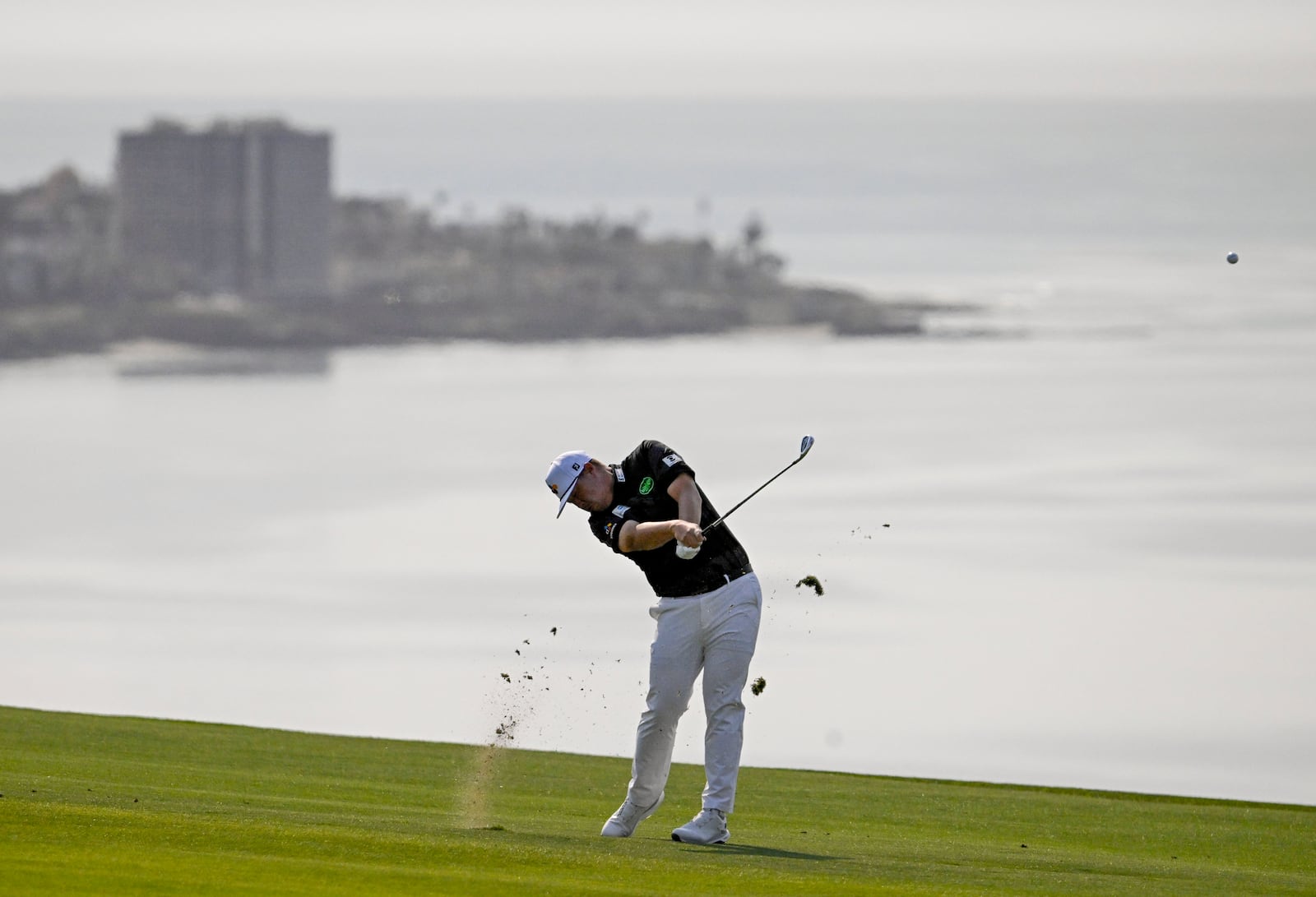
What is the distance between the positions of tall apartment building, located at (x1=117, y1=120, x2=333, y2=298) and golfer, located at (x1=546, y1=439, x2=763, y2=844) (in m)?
182

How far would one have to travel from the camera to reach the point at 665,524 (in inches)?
394

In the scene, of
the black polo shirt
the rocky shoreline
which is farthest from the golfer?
the rocky shoreline

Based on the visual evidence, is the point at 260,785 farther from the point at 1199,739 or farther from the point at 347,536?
the point at 347,536

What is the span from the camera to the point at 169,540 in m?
Answer: 51.4

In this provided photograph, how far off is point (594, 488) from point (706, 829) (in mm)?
1671

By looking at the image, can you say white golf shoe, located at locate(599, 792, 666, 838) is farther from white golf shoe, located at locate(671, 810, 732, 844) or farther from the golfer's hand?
the golfer's hand

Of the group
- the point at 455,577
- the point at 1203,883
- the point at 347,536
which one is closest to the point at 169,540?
the point at 347,536

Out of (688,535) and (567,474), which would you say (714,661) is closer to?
(688,535)

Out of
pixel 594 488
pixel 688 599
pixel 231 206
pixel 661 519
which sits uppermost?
pixel 594 488

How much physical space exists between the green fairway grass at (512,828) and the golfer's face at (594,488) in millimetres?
1565

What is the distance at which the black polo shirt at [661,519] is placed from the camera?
10.3m

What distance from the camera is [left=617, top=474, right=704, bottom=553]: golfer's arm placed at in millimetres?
10062

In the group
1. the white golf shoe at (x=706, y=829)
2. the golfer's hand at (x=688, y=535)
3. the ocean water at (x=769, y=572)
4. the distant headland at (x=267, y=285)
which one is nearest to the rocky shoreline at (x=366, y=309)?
the distant headland at (x=267, y=285)

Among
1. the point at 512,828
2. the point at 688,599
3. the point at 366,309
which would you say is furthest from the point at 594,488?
the point at 366,309
